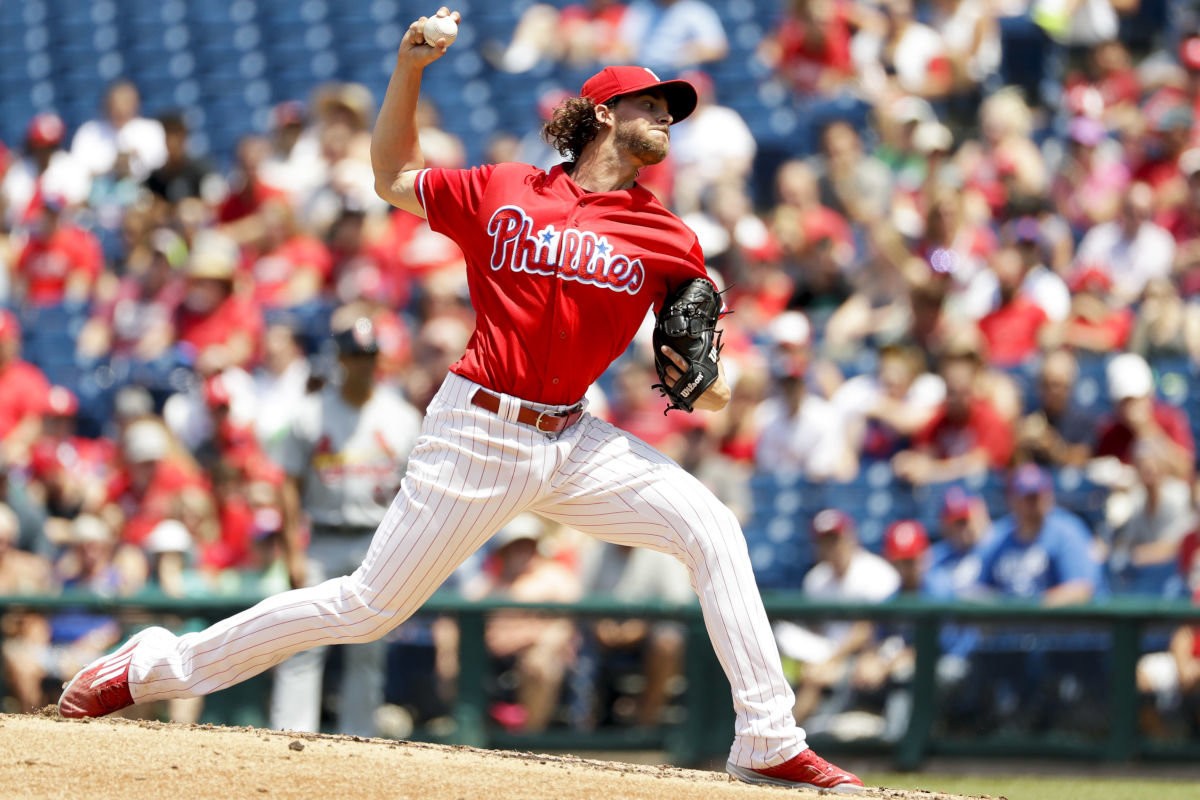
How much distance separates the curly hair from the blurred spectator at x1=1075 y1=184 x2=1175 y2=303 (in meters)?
4.90

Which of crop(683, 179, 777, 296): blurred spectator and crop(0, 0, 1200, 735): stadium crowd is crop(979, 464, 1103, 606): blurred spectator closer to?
crop(0, 0, 1200, 735): stadium crowd

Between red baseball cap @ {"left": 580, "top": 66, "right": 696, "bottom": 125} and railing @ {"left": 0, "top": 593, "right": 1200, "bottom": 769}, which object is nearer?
red baseball cap @ {"left": 580, "top": 66, "right": 696, "bottom": 125}

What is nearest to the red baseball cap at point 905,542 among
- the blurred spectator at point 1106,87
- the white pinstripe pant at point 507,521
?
the white pinstripe pant at point 507,521

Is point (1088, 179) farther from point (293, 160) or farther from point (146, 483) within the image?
point (146, 483)

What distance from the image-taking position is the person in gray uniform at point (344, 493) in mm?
6879

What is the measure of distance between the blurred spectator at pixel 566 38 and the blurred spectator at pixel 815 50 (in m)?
0.95

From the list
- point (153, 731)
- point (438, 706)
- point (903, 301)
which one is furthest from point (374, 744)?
point (903, 301)

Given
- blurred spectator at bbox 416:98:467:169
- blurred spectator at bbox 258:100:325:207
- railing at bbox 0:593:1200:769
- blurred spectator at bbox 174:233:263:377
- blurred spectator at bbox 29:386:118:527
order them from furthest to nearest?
blurred spectator at bbox 258:100:325:207 < blurred spectator at bbox 416:98:467:169 < blurred spectator at bbox 174:233:263:377 < blurred spectator at bbox 29:386:118:527 < railing at bbox 0:593:1200:769

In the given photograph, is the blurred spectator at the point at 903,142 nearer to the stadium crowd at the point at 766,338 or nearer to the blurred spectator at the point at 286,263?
the stadium crowd at the point at 766,338

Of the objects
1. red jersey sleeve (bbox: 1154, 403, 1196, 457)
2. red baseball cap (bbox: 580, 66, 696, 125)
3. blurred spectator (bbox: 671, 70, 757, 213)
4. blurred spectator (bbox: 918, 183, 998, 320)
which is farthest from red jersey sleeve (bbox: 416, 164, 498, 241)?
blurred spectator (bbox: 671, 70, 757, 213)

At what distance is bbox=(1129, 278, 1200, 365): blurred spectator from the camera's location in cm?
844

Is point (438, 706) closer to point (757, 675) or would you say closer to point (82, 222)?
point (757, 675)

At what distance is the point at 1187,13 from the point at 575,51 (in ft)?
11.6

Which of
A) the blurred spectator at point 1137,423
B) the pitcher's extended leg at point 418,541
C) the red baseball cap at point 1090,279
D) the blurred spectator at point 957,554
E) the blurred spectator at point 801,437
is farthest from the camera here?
the red baseball cap at point 1090,279
